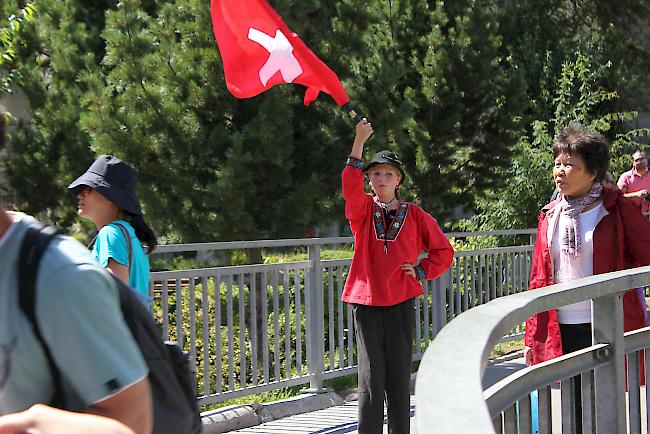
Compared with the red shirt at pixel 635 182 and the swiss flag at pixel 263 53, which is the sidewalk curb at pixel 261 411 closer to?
the swiss flag at pixel 263 53

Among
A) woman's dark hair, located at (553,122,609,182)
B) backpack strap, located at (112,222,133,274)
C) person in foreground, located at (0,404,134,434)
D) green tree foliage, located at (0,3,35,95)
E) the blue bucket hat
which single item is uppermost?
green tree foliage, located at (0,3,35,95)

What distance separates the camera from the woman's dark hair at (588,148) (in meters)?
5.04

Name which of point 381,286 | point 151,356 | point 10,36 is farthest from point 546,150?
point 151,356

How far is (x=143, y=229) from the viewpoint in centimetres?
464

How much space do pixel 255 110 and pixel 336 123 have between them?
37.4 inches

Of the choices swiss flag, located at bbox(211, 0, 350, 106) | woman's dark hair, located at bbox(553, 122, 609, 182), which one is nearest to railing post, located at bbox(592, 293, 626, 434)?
woman's dark hair, located at bbox(553, 122, 609, 182)

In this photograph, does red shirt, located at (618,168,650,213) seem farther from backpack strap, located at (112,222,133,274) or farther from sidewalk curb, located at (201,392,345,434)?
backpack strap, located at (112,222,133,274)

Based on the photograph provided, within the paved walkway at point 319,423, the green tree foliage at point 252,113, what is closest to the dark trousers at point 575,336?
the paved walkway at point 319,423

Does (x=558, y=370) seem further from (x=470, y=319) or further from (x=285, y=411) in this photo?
(x=285, y=411)

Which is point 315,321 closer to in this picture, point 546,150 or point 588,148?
point 588,148

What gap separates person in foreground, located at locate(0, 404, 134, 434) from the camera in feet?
5.05

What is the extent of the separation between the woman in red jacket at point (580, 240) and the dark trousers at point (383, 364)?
1148 mm

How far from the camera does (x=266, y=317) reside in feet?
25.1

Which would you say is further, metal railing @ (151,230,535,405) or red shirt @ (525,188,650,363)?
metal railing @ (151,230,535,405)
